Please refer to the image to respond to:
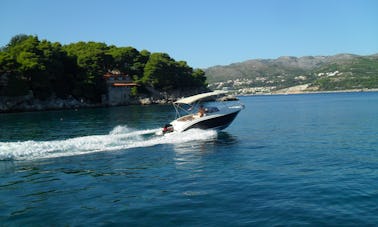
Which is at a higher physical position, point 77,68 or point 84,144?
point 77,68

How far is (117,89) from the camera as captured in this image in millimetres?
100125

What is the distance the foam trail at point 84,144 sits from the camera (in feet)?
65.0

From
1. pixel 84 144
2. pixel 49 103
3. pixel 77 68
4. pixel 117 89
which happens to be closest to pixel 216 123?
pixel 84 144

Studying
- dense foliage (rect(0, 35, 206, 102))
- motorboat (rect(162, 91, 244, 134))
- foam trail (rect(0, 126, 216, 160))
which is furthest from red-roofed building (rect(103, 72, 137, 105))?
foam trail (rect(0, 126, 216, 160))

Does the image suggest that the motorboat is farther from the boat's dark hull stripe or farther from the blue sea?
the blue sea

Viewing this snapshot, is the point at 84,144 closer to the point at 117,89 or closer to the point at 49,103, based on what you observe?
the point at 49,103

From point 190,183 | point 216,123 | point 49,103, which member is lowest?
point 190,183

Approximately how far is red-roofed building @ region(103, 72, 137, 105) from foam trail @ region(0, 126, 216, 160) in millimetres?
72704

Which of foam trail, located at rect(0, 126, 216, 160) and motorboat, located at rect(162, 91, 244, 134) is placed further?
motorboat, located at rect(162, 91, 244, 134)

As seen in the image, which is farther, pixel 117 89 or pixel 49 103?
pixel 117 89

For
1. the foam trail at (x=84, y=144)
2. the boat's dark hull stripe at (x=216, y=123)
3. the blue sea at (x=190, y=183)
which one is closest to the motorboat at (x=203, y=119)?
the boat's dark hull stripe at (x=216, y=123)

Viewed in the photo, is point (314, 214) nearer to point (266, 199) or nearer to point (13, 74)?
point (266, 199)

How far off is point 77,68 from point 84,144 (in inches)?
3001

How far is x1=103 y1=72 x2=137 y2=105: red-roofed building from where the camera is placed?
98500mm
